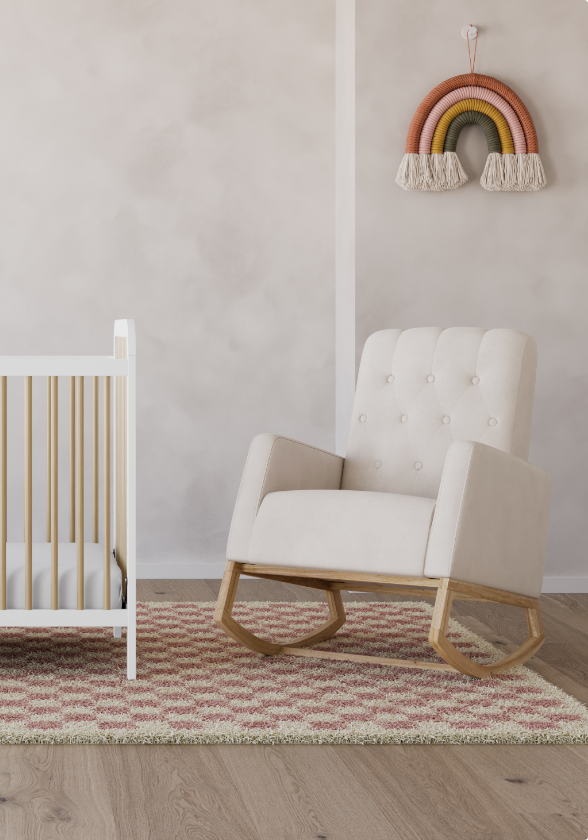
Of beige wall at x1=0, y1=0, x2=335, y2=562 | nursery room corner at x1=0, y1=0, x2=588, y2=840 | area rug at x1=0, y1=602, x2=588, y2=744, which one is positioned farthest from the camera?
beige wall at x1=0, y1=0, x2=335, y2=562

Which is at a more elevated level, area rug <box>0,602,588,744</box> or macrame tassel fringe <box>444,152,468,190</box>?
macrame tassel fringe <box>444,152,468,190</box>

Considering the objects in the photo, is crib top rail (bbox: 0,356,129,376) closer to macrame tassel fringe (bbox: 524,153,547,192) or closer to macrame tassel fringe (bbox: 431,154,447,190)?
macrame tassel fringe (bbox: 431,154,447,190)

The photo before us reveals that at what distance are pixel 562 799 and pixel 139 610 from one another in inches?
66.3

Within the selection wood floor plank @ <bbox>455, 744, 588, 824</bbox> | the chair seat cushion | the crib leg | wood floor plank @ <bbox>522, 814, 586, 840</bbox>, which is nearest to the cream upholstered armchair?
the chair seat cushion

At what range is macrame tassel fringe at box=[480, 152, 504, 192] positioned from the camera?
10.6 ft

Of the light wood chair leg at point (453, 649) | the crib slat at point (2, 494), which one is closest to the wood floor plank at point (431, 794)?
the light wood chair leg at point (453, 649)

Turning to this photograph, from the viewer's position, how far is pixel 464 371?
2.34m

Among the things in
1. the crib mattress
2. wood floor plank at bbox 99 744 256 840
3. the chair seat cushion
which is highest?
the chair seat cushion

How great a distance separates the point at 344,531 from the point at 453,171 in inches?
70.9

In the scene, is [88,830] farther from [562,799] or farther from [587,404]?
[587,404]

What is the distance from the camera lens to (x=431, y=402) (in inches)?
93.0

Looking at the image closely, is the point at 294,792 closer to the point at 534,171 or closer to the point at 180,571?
the point at 180,571

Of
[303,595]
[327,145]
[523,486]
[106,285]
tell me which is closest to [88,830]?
[523,486]

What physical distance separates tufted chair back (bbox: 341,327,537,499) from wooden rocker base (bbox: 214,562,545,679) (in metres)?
0.33
